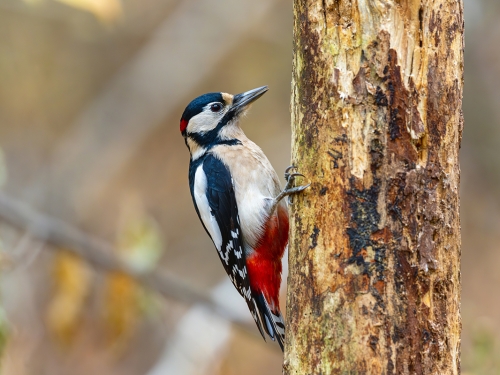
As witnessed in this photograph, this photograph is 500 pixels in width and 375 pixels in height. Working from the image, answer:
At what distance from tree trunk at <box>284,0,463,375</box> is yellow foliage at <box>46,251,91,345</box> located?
221cm

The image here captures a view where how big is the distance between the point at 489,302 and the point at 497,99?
2385mm

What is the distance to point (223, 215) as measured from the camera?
11.6 feet

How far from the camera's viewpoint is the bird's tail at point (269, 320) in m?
3.28

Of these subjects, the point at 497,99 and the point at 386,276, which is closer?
the point at 386,276

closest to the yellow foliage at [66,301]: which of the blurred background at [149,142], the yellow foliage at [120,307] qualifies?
the yellow foliage at [120,307]

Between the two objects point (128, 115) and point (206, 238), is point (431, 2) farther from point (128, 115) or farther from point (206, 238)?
point (206, 238)

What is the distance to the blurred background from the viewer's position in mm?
7012

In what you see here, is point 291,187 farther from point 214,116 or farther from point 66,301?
point 66,301

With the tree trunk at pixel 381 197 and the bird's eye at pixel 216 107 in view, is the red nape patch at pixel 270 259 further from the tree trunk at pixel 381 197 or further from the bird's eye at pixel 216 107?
the tree trunk at pixel 381 197

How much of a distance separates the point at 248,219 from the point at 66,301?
4.85ft

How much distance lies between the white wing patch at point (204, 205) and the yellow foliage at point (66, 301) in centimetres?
112

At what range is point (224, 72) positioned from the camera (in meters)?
8.54

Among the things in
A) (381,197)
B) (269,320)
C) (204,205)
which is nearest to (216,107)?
(204,205)

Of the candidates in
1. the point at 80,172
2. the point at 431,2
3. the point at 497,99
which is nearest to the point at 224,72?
the point at 80,172
